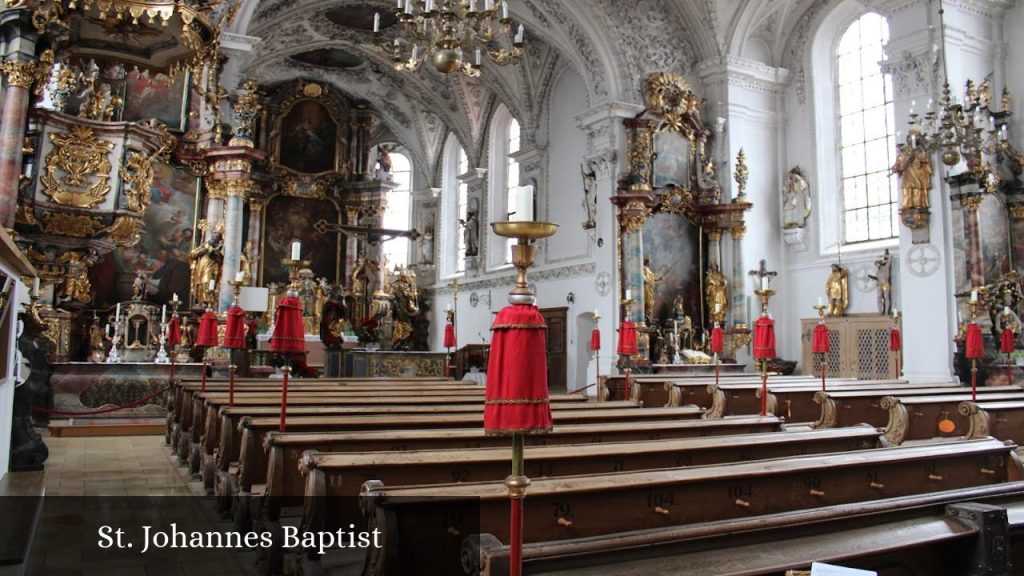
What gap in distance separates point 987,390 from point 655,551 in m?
8.52

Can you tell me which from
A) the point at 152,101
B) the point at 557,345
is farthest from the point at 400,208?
the point at 557,345

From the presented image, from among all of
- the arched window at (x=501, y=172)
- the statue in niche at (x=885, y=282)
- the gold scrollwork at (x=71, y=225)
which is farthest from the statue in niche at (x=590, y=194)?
the gold scrollwork at (x=71, y=225)

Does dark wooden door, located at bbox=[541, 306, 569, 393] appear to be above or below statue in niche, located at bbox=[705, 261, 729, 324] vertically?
below

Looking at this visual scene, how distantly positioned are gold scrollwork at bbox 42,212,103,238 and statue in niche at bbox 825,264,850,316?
43.9 feet

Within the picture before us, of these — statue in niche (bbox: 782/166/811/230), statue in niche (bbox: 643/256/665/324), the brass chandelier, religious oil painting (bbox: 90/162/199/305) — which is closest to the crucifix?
statue in niche (bbox: 782/166/811/230)

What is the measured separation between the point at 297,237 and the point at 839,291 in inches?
598

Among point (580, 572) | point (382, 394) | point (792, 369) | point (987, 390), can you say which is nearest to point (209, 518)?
point (382, 394)

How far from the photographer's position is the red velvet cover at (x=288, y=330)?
584 centimetres

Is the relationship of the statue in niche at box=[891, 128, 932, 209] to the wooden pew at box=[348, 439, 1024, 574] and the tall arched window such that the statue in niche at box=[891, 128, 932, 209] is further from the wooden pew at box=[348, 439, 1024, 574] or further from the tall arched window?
the wooden pew at box=[348, 439, 1024, 574]

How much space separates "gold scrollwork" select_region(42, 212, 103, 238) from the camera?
8562mm

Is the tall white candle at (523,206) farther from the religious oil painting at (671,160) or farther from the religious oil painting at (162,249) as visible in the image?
the religious oil painting at (162,249)

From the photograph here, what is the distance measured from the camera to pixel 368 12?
19266 mm

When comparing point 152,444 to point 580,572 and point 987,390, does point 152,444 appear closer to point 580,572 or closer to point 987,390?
point 580,572

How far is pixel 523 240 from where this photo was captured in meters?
2.18
